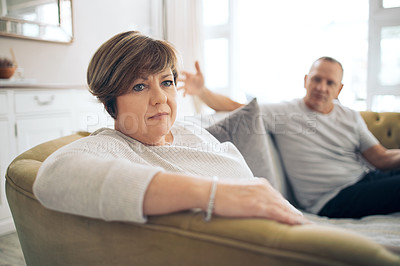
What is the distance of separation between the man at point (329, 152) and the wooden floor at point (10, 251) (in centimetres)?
149

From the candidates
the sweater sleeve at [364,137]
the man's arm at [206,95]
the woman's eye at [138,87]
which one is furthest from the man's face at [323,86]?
the woman's eye at [138,87]

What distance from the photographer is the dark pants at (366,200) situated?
162 centimetres

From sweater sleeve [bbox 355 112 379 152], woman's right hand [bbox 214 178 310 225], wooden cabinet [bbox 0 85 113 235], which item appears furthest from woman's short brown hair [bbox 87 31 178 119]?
sweater sleeve [bbox 355 112 379 152]

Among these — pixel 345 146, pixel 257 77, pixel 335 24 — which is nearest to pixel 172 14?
pixel 257 77

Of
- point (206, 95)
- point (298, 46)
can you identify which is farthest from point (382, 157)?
point (298, 46)

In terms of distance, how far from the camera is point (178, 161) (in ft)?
3.13

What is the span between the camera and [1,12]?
281 cm

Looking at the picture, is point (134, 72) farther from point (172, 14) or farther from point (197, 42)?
point (172, 14)

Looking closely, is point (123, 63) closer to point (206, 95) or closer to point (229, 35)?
point (206, 95)

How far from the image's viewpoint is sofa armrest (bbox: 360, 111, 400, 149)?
201 cm

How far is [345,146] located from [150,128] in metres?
1.31

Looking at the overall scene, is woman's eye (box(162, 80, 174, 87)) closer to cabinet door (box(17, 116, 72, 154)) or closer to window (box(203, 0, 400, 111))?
cabinet door (box(17, 116, 72, 154))

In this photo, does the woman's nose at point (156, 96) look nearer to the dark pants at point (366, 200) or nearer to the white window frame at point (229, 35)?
the dark pants at point (366, 200)

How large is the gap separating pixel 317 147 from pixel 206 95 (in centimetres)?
73
